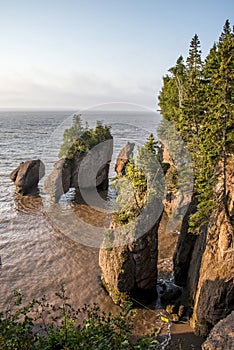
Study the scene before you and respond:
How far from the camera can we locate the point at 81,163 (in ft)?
134

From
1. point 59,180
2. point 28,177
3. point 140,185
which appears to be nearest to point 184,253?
point 140,185

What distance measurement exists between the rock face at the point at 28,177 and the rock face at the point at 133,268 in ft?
79.8

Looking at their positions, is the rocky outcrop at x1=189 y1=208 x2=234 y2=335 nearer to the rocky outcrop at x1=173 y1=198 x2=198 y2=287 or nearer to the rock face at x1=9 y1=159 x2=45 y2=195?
the rocky outcrop at x1=173 y1=198 x2=198 y2=287

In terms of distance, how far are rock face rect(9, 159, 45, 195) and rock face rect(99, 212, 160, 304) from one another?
2433 cm

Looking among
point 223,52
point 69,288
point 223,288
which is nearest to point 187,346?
point 223,288

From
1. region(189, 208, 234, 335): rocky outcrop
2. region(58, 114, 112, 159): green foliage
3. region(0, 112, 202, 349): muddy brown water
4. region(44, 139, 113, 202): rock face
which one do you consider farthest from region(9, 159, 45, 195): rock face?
region(189, 208, 234, 335): rocky outcrop

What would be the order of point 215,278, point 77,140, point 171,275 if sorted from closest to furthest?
point 215,278
point 171,275
point 77,140

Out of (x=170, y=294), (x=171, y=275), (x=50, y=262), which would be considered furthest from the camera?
(x=50, y=262)

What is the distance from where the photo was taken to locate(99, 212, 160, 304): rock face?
19.8 m

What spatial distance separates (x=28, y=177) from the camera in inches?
1674

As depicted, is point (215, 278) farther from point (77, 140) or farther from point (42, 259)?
point (77, 140)

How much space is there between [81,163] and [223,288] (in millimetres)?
27860

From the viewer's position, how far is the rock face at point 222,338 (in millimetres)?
9902

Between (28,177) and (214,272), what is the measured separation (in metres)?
31.4
